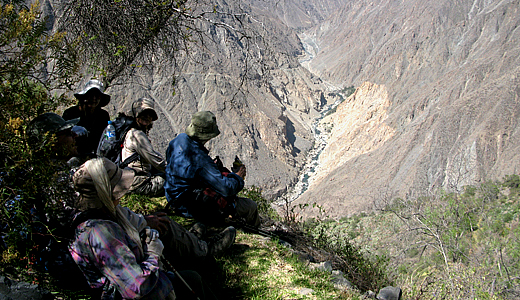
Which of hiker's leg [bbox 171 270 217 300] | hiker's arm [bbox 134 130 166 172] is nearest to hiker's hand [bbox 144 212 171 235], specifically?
hiker's leg [bbox 171 270 217 300]

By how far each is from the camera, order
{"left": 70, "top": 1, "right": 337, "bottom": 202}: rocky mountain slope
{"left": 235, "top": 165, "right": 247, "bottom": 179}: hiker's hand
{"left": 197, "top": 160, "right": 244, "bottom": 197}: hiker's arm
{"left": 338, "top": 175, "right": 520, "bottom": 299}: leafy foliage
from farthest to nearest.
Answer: {"left": 70, "top": 1, "right": 337, "bottom": 202}: rocky mountain slope, {"left": 338, "top": 175, "right": 520, "bottom": 299}: leafy foliage, {"left": 235, "top": 165, "right": 247, "bottom": 179}: hiker's hand, {"left": 197, "top": 160, "right": 244, "bottom": 197}: hiker's arm

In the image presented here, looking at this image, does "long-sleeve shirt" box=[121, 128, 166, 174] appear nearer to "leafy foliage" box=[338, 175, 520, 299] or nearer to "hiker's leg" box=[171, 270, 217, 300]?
"hiker's leg" box=[171, 270, 217, 300]

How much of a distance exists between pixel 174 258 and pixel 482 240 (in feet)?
50.1

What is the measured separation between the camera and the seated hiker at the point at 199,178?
314 cm

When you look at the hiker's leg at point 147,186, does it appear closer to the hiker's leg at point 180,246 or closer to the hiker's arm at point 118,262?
the hiker's leg at point 180,246

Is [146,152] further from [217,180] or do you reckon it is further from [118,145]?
[217,180]

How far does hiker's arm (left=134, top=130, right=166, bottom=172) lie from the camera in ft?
12.1

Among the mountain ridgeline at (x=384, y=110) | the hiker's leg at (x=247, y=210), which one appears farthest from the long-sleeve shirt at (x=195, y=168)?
the mountain ridgeline at (x=384, y=110)

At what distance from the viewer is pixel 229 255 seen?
318 centimetres

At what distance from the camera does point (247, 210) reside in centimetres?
378

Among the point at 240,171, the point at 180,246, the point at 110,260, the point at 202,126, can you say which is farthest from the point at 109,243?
the point at 240,171

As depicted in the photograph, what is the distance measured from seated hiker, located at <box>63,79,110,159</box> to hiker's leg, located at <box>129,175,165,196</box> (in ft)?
1.82

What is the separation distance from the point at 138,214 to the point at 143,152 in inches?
70.0

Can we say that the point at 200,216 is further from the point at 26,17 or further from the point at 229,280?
the point at 26,17
